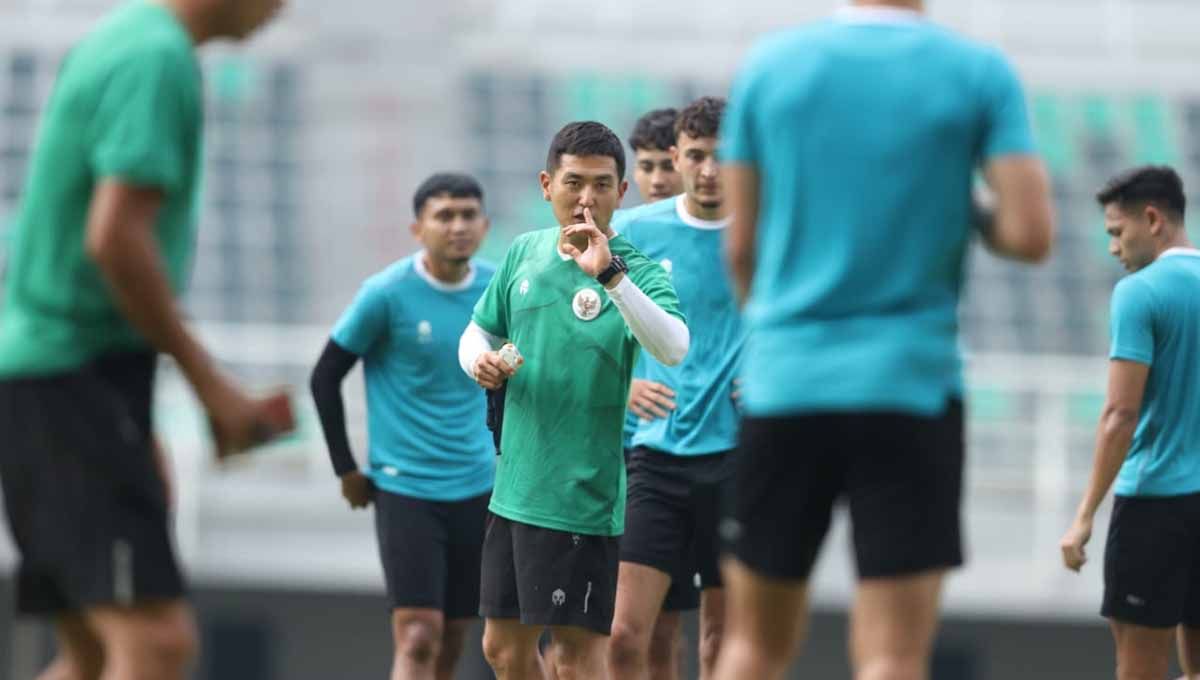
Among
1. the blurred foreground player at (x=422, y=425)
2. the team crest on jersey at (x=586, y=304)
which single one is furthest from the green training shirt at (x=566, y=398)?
the blurred foreground player at (x=422, y=425)

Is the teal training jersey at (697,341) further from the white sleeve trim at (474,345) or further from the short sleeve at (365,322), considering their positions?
the short sleeve at (365,322)

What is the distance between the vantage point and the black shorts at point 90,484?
480 cm

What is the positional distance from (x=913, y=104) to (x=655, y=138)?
4.16 metres

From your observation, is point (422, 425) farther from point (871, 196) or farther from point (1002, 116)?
point (1002, 116)

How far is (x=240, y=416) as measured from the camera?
4781 millimetres

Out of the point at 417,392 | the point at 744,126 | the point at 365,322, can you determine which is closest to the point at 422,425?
the point at 417,392

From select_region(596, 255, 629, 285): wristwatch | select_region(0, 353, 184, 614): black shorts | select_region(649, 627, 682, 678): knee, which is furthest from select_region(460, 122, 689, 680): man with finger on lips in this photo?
select_region(0, 353, 184, 614): black shorts

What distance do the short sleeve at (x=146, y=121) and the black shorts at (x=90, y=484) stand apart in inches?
18.2

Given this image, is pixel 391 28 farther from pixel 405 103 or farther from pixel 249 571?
pixel 249 571

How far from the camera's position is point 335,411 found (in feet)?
29.3

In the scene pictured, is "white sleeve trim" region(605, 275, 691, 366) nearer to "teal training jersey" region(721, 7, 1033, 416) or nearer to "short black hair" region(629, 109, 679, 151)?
"teal training jersey" region(721, 7, 1033, 416)

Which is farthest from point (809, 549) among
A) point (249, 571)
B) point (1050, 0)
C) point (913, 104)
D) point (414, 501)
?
point (1050, 0)

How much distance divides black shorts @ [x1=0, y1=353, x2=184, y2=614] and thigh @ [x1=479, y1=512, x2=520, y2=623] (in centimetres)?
263

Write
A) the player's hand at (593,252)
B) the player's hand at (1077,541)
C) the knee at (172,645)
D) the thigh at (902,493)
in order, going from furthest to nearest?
the player's hand at (1077,541), the player's hand at (593,252), the thigh at (902,493), the knee at (172,645)
